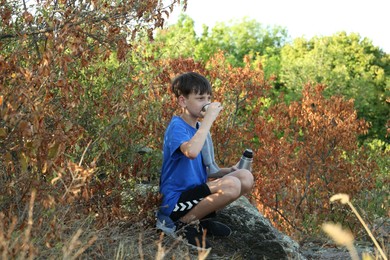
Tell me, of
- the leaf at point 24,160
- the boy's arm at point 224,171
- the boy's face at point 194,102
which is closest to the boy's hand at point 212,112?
the boy's face at point 194,102

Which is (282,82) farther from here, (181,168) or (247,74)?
(181,168)

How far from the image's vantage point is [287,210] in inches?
416

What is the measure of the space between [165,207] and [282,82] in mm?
29901

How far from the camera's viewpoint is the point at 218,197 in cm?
543

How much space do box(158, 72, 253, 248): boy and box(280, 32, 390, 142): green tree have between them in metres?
25.6

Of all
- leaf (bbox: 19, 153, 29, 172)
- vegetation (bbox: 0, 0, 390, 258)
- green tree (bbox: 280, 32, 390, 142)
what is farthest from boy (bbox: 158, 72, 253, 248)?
green tree (bbox: 280, 32, 390, 142)

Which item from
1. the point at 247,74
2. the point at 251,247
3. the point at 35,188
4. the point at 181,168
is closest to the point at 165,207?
the point at 181,168

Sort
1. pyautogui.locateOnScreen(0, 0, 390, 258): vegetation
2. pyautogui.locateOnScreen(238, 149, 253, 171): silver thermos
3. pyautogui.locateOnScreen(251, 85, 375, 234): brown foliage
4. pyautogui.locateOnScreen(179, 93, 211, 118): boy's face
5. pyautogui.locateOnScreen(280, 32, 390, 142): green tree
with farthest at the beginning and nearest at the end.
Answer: pyautogui.locateOnScreen(280, 32, 390, 142): green tree → pyautogui.locateOnScreen(251, 85, 375, 234): brown foliage → pyautogui.locateOnScreen(238, 149, 253, 171): silver thermos → pyautogui.locateOnScreen(179, 93, 211, 118): boy's face → pyautogui.locateOnScreen(0, 0, 390, 258): vegetation

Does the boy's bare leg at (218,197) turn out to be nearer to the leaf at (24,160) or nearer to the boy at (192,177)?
the boy at (192,177)

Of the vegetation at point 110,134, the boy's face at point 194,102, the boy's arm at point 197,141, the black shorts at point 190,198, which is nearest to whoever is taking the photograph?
the vegetation at point 110,134

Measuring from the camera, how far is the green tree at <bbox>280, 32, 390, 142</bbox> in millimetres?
31750

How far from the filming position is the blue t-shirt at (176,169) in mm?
5598

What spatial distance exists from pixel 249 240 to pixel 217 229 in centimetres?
32

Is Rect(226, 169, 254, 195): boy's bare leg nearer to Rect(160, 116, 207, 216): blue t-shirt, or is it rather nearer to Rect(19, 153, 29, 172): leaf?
Rect(160, 116, 207, 216): blue t-shirt
